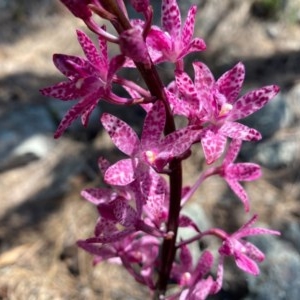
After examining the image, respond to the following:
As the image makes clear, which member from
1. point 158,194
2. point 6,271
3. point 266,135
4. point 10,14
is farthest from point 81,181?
point 10,14

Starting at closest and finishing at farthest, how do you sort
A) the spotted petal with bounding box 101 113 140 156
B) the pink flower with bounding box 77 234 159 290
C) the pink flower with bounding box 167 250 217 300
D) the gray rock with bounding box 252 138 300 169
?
the spotted petal with bounding box 101 113 140 156 < the pink flower with bounding box 167 250 217 300 < the pink flower with bounding box 77 234 159 290 < the gray rock with bounding box 252 138 300 169

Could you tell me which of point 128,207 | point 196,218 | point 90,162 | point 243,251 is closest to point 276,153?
point 196,218

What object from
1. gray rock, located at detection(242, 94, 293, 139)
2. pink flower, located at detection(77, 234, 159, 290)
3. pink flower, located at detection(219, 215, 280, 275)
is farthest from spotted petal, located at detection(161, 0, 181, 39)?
gray rock, located at detection(242, 94, 293, 139)

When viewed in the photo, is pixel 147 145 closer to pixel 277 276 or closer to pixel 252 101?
pixel 252 101

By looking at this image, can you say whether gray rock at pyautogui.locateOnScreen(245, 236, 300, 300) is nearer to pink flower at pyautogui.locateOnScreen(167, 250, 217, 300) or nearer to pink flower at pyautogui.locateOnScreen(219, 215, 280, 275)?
pink flower at pyautogui.locateOnScreen(167, 250, 217, 300)

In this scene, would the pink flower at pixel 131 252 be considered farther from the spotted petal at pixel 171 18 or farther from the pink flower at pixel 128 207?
the spotted petal at pixel 171 18

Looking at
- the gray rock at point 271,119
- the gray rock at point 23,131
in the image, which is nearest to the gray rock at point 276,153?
the gray rock at point 271,119

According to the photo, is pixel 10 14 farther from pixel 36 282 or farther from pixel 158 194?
pixel 158 194

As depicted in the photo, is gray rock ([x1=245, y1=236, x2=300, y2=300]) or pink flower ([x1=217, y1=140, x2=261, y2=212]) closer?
pink flower ([x1=217, y1=140, x2=261, y2=212])
